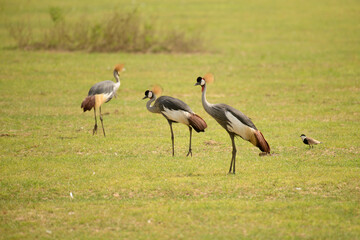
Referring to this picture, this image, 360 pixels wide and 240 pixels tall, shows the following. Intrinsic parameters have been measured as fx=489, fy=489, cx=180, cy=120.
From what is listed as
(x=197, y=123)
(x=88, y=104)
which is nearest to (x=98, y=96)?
(x=88, y=104)

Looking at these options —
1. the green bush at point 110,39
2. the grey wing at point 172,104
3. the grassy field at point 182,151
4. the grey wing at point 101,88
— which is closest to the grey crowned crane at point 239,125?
the grassy field at point 182,151

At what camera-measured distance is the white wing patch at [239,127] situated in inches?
382

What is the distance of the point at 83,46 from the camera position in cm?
2450

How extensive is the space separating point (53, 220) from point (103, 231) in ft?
3.00

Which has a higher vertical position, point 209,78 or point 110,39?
point 110,39

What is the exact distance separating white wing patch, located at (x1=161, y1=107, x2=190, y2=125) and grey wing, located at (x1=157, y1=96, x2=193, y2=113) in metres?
0.08

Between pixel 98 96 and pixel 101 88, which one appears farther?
pixel 101 88

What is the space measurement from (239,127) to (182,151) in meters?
2.23

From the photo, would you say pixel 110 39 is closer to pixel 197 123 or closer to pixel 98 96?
pixel 98 96

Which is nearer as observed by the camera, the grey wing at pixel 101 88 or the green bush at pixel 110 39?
the grey wing at pixel 101 88

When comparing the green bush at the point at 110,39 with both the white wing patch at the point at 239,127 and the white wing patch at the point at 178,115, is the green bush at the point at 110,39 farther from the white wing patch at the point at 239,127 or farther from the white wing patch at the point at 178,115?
the white wing patch at the point at 239,127

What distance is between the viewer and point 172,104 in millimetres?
11047

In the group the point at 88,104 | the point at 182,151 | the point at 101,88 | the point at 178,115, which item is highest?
the point at 101,88

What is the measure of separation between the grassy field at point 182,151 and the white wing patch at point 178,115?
2.77 ft
